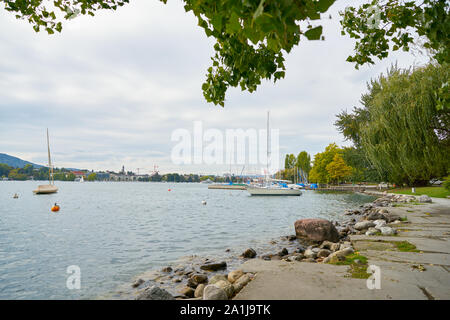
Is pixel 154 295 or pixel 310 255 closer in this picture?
pixel 154 295

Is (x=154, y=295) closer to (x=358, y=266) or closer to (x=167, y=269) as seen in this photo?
(x=167, y=269)

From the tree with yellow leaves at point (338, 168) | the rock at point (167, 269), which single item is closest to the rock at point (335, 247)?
the rock at point (167, 269)

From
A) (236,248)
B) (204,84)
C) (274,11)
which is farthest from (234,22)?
(236,248)

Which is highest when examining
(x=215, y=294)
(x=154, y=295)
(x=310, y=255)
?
(x=215, y=294)

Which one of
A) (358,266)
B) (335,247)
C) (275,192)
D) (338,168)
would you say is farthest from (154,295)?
(338,168)

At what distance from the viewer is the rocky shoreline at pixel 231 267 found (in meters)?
4.54

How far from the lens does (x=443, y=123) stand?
1429 centimetres

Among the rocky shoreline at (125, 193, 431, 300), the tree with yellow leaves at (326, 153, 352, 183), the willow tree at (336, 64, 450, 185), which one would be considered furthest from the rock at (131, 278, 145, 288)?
the tree with yellow leaves at (326, 153, 352, 183)

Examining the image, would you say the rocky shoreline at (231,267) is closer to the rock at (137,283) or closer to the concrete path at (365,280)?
the rock at (137,283)

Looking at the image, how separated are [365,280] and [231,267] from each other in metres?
4.24

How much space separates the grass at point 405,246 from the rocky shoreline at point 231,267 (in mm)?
1022

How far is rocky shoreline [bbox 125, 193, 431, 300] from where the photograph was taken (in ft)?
14.9

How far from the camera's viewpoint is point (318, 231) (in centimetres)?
1038

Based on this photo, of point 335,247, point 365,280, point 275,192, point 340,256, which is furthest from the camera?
point 275,192
